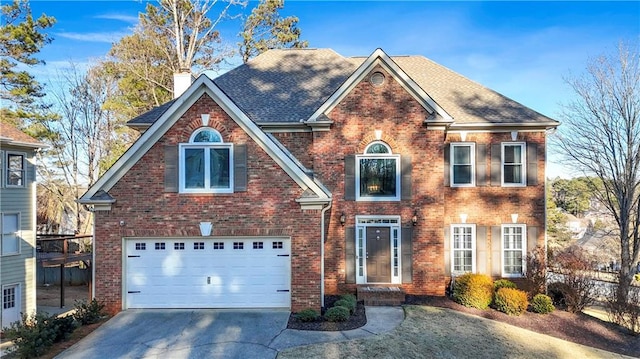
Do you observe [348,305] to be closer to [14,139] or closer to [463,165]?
[463,165]

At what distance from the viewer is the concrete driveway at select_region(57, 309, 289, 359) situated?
785cm

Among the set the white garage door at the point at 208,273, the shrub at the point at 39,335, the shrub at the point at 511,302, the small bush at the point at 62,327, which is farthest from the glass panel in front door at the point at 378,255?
the shrub at the point at 39,335

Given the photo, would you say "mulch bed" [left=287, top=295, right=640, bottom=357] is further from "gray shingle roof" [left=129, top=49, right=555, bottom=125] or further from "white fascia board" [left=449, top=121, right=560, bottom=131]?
"gray shingle roof" [left=129, top=49, right=555, bottom=125]

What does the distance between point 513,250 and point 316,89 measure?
9.70 m

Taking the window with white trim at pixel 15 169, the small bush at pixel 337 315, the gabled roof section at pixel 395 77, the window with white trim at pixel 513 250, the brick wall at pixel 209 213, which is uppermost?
the gabled roof section at pixel 395 77


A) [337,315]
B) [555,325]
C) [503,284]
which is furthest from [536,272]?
[337,315]

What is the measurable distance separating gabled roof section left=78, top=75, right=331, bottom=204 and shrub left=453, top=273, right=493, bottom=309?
562 centimetres

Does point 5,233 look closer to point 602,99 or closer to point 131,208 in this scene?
point 131,208

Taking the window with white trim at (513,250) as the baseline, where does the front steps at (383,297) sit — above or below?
below

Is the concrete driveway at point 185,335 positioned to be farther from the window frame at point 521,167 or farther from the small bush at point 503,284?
the window frame at point 521,167

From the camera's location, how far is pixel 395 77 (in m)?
12.7

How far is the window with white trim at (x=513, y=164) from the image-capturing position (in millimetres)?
14080

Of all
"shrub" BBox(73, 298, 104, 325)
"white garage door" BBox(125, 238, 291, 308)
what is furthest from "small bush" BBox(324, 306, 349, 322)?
"shrub" BBox(73, 298, 104, 325)

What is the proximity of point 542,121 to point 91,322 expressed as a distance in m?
15.4
